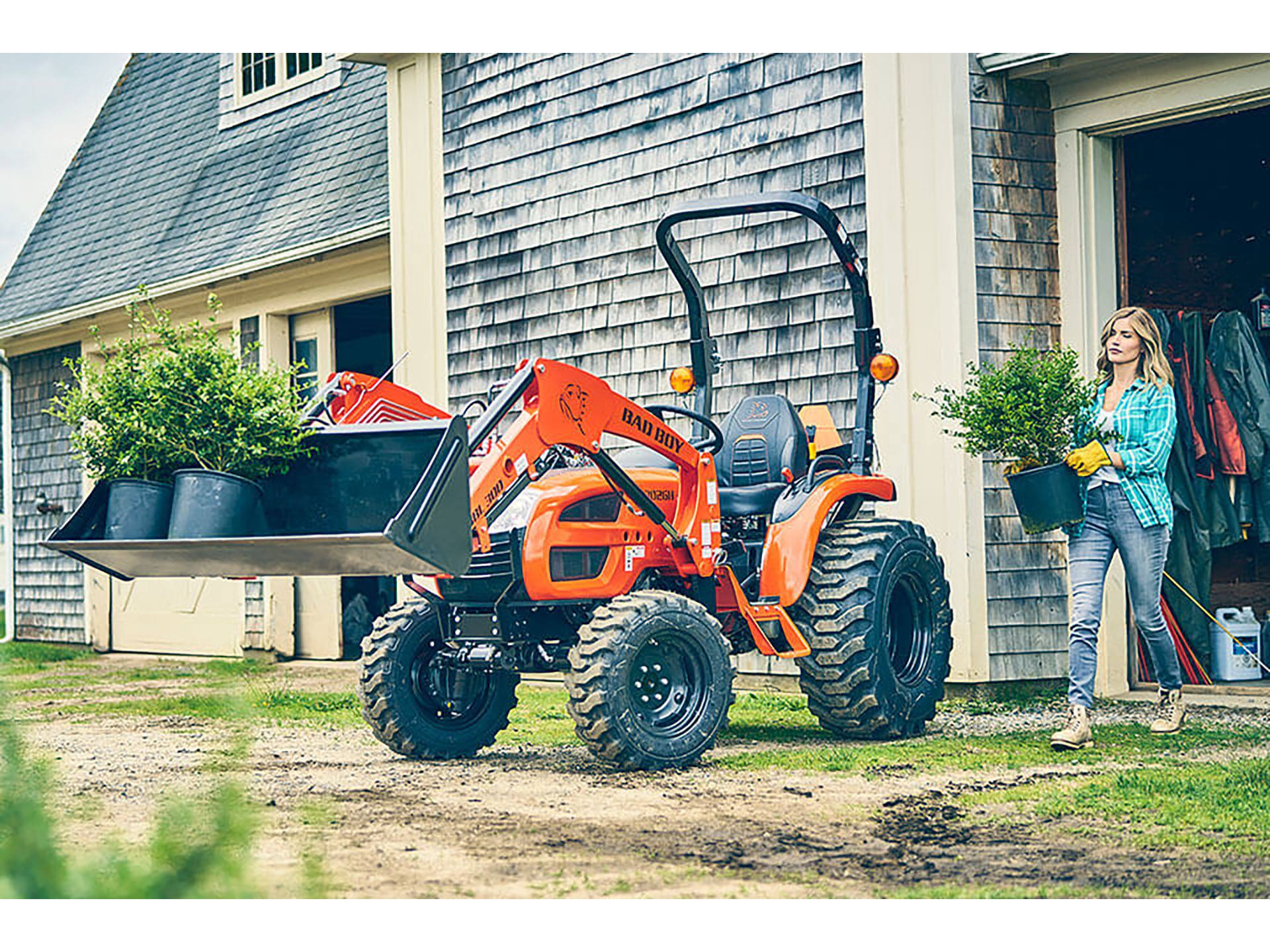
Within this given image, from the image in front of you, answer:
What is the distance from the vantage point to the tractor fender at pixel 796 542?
6.43 meters

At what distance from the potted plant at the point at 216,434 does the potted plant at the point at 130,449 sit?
36 mm

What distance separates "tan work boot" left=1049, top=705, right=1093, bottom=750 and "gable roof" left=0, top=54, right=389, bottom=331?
677 cm

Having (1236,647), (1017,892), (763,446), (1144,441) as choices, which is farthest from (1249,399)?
(1017,892)

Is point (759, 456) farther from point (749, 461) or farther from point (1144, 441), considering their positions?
point (1144, 441)

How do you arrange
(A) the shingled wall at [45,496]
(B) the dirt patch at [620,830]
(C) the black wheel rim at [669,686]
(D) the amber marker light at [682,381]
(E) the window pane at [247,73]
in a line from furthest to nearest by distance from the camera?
1. (A) the shingled wall at [45,496]
2. (E) the window pane at [247,73]
3. (D) the amber marker light at [682,381]
4. (C) the black wheel rim at [669,686]
5. (B) the dirt patch at [620,830]

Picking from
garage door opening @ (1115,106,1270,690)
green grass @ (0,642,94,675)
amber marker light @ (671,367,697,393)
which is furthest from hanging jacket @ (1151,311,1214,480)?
green grass @ (0,642,94,675)

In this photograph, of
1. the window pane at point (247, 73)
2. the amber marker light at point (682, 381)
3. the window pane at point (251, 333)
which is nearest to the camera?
the amber marker light at point (682, 381)

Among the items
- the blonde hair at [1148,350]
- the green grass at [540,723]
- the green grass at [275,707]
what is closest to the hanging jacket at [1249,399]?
the blonde hair at [1148,350]

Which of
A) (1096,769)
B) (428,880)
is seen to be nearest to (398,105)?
(1096,769)

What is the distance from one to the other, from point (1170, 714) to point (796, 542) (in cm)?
174

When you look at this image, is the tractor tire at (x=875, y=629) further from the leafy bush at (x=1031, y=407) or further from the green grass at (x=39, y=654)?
the green grass at (x=39, y=654)

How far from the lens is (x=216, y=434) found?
5.63 metres

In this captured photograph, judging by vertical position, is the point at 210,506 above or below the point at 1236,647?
above

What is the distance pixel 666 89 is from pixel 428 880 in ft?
20.3
